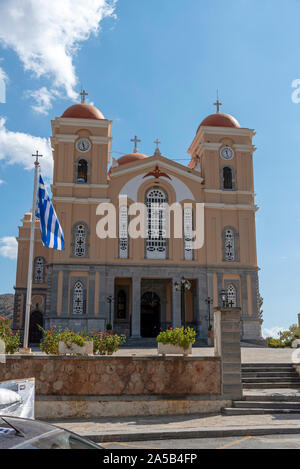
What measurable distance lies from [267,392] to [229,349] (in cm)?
160

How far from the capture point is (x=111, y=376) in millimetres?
10570

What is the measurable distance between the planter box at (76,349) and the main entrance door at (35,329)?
22.2 metres

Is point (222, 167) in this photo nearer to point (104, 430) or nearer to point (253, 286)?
point (253, 286)

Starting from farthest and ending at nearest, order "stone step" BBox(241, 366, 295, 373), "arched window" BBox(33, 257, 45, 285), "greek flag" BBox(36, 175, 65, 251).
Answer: "arched window" BBox(33, 257, 45, 285) < "greek flag" BBox(36, 175, 65, 251) < "stone step" BBox(241, 366, 295, 373)

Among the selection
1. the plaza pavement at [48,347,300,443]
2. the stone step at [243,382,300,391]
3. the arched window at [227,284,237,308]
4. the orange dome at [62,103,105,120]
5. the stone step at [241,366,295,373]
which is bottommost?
the plaza pavement at [48,347,300,443]

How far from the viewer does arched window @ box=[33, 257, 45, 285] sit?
33688 mm

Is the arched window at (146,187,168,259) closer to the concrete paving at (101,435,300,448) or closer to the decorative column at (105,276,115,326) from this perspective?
the decorative column at (105,276,115,326)

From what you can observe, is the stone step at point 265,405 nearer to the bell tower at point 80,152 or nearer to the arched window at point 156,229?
the arched window at point 156,229

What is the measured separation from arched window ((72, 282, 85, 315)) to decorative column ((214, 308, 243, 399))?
1822 cm

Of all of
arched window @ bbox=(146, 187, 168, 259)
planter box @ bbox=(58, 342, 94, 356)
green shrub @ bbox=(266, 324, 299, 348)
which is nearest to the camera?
planter box @ bbox=(58, 342, 94, 356)

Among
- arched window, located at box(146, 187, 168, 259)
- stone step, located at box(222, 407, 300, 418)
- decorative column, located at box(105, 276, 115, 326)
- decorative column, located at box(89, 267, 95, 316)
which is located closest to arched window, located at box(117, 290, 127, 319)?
decorative column, located at box(105, 276, 115, 326)

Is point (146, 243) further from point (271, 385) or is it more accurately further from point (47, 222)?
point (271, 385)

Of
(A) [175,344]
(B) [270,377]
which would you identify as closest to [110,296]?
(B) [270,377]

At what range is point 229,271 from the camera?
30234mm
